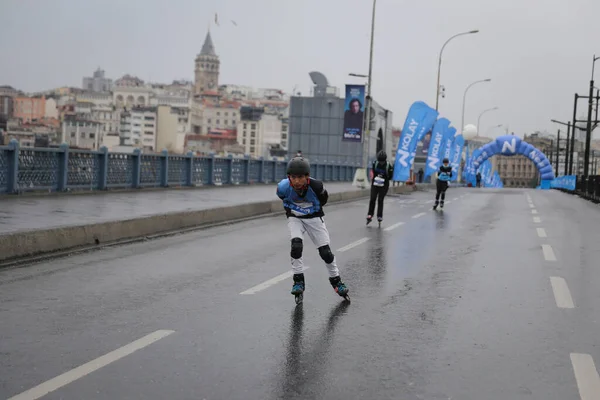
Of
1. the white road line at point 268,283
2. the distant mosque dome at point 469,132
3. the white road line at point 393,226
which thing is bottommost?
the white road line at point 393,226

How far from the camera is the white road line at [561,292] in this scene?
8.15 m

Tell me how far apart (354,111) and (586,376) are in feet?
156

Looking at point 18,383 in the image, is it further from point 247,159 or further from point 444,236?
point 247,159

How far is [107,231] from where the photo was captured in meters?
13.3

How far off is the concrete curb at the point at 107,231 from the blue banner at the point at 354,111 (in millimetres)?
27758

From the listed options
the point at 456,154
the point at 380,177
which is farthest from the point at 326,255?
the point at 456,154

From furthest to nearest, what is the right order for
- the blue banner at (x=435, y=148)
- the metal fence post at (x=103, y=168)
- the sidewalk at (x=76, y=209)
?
1. the blue banner at (x=435, y=148)
2. the metal fence post at (x=103, y=168)
3. the sidewalk at (x=76, y=209)

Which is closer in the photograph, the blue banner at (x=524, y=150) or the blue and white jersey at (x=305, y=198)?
the blue and white jersey at (x=305, y=198)

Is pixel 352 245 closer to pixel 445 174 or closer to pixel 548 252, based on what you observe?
pixel 548 252

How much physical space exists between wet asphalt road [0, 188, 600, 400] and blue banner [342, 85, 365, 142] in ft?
116

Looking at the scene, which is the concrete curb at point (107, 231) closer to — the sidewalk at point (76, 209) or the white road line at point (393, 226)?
the sidewalk at point (76, 209)

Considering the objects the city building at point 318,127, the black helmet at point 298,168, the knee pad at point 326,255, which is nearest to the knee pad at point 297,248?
the knee pad at point 326,255

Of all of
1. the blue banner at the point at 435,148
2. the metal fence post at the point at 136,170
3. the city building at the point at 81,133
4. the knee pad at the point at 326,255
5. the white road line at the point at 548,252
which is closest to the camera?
the knee pad at the point at 326,255

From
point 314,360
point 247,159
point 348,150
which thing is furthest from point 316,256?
point 348,150
